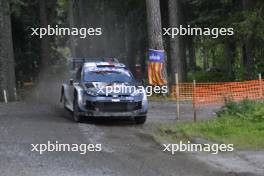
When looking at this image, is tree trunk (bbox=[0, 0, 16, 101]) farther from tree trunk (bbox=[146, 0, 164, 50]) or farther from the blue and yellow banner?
the blue and yellow banner

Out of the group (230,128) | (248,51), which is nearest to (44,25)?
(248,51)

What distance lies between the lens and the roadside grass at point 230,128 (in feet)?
49.2

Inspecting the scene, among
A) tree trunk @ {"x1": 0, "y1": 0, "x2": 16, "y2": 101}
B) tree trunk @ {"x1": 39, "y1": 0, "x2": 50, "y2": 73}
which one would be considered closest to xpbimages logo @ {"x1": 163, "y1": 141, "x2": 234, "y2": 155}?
tree trunk @ {"x1": 0, "y1": 0, "x2": 16, "y2": 101}

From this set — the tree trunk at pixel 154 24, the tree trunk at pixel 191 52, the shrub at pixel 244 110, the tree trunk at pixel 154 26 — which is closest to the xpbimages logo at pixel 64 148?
the shrub at pixel 244 110

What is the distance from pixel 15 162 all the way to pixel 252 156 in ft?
15.0

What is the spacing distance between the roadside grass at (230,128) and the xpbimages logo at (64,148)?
2251 mm

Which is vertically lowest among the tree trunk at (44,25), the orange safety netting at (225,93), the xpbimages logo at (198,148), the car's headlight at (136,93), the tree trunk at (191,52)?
the xpbimages logo at (198,148)

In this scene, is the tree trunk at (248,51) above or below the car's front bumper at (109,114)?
above

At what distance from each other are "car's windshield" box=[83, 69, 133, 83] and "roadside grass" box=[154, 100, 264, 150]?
2178 mm

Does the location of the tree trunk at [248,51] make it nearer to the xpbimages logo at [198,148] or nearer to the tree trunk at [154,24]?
the tree trunk at [154,24]

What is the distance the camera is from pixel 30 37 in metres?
50.9

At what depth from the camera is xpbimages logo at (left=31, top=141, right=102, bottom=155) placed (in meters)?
13.7

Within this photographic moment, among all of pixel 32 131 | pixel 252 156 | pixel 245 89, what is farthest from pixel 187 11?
pixel 252 156

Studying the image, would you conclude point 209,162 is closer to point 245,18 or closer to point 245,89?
point 245,89
